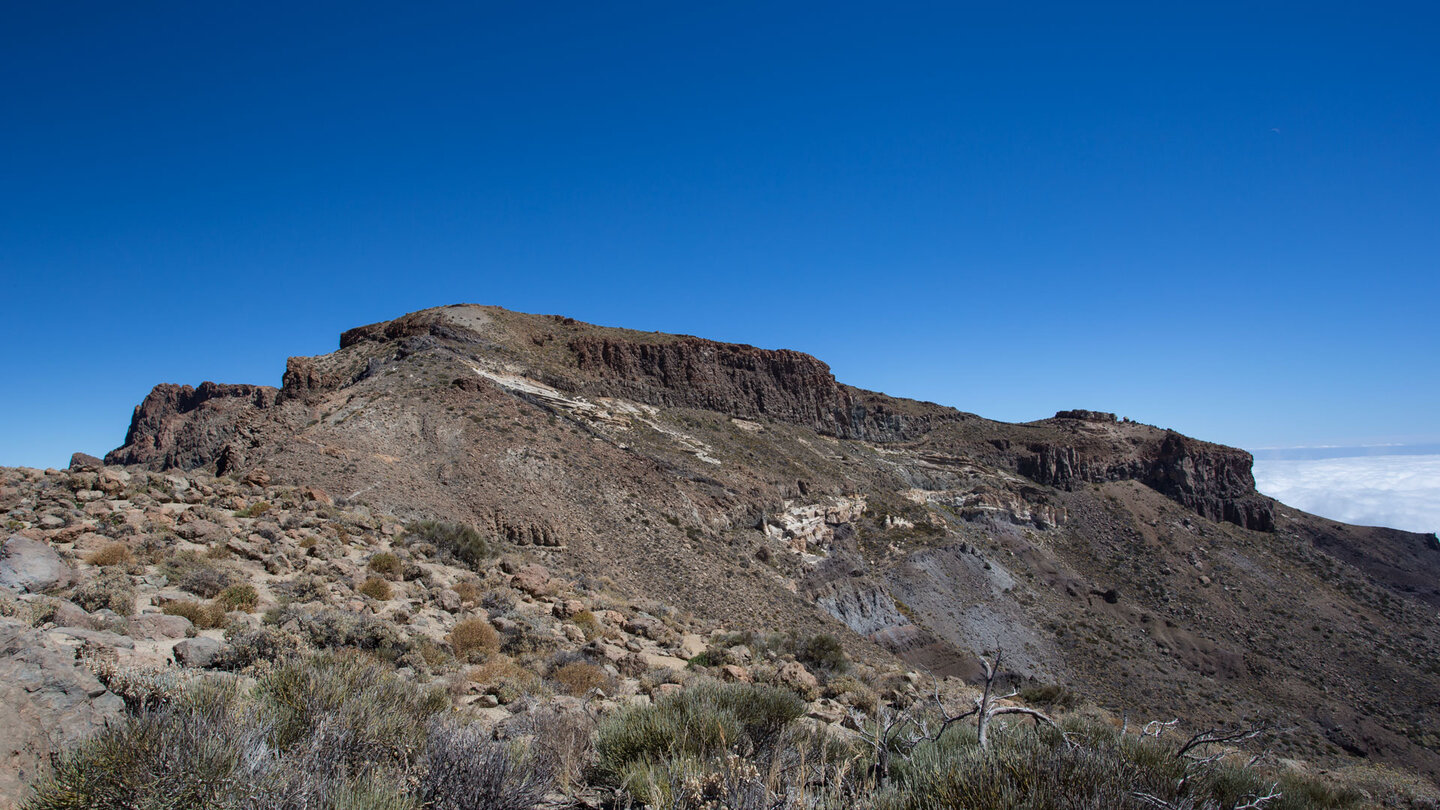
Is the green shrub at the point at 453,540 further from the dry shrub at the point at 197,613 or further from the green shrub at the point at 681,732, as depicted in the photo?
the green shrub at the point at 681,732

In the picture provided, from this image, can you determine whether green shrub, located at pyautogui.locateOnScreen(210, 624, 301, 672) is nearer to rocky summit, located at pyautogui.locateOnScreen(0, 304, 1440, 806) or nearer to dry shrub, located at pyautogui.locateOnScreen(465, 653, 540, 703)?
rocky summit, located at pyautogui.locateOnScreen(0, 304, 1440, 806)

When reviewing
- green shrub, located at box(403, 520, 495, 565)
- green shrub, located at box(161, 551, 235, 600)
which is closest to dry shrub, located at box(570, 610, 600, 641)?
green shrub, located at box(403, 520, 495, 565)

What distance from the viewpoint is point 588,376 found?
42.0 m

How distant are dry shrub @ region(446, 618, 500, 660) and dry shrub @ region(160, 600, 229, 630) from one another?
9.34ft

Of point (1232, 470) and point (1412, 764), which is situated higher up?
point (1232, 470)

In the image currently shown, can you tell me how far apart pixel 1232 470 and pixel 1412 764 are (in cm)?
3799

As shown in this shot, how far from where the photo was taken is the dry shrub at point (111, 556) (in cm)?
901

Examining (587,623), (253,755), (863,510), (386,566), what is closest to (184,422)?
(863,510)

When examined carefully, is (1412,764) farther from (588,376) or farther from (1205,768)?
(588,376)

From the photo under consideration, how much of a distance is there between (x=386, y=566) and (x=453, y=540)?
3138 mm

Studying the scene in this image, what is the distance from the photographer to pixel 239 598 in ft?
28.8

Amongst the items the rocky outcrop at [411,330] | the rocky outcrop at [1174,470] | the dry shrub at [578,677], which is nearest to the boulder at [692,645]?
the dry shrub at [578,677]

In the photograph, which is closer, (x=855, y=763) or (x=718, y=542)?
(x=855, y=763)

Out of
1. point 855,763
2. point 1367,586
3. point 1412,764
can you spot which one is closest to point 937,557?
point 1412,764
